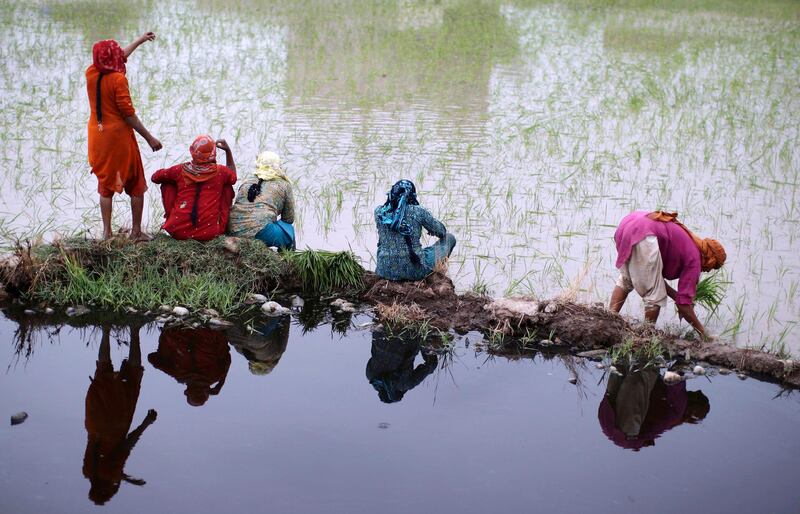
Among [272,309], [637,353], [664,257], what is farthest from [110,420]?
[664,257]

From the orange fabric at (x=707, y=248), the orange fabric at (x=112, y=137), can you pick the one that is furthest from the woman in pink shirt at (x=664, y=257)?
the orange fabric at (x=112, y=137)

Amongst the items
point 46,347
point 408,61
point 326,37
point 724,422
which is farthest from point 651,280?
point 326,37

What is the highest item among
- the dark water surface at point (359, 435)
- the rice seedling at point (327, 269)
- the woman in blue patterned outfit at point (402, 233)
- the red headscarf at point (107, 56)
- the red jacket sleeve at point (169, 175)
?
the red headscarf at point (107, 56)

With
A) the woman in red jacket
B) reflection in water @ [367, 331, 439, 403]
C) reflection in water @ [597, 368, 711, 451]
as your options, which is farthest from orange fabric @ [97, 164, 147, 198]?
reflection in water @ [597, 368, 711, 451]

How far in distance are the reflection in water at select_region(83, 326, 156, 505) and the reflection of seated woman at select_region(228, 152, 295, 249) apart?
1145mm

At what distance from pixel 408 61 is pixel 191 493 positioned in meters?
10.6

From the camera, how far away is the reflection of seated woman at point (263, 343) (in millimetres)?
4738

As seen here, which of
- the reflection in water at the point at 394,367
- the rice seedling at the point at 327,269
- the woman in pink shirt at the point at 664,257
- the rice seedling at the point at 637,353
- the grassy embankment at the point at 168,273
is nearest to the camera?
the reflection in water at the point at 394,367

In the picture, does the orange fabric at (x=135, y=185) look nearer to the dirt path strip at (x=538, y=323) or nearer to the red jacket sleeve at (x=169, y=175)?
the red jacket sleeve at (x=169, y=175)

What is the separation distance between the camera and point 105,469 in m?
3.66

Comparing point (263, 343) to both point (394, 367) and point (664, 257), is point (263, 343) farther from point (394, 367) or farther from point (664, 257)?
point (664, 257)

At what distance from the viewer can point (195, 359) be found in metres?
4.70

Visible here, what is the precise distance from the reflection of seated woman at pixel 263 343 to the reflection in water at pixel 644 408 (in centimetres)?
177

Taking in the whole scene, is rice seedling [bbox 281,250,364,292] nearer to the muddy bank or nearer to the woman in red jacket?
the muddy bank
